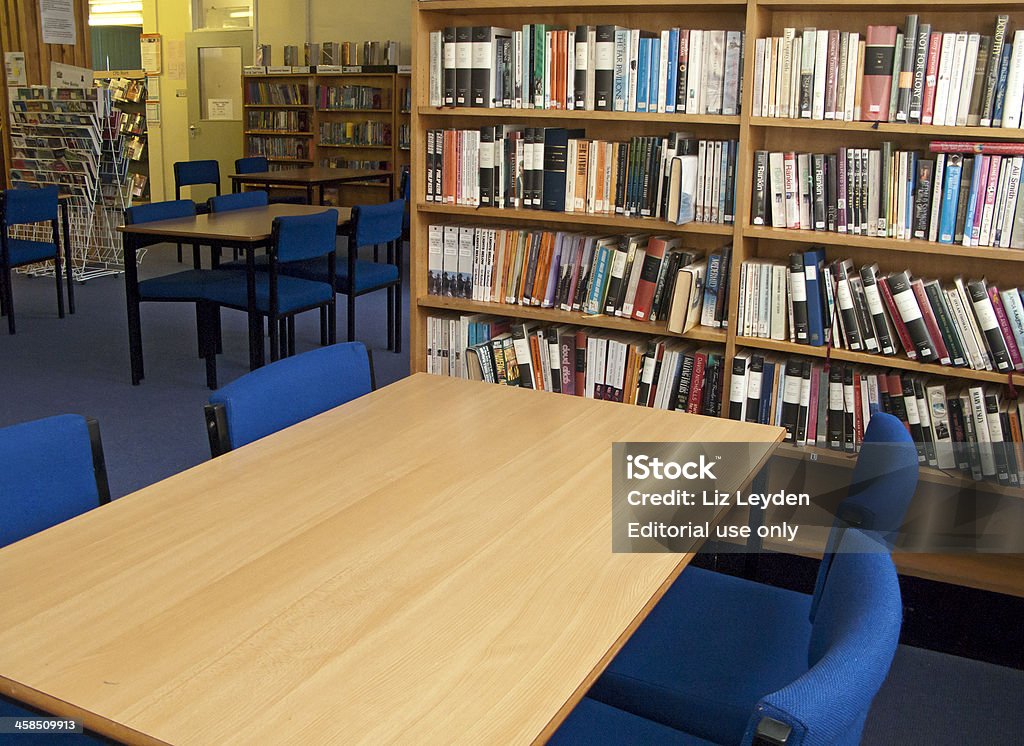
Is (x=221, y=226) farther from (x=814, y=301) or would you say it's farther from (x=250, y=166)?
(x=250, y=166)

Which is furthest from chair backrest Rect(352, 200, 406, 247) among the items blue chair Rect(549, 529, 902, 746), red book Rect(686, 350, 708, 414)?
blue chair Rect(549, 529, 902, 746)

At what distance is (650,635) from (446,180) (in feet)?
7.11

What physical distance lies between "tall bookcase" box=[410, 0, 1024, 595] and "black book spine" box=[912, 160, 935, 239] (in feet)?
0.18

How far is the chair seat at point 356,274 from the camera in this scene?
518 centimetres

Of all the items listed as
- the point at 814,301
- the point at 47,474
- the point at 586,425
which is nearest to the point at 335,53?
the point at 814,301

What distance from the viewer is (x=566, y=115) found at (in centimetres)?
325

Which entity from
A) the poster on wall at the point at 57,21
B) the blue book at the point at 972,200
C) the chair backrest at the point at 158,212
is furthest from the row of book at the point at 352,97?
the blue book at the point at 972,200

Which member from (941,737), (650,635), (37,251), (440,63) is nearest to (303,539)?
(650,635)

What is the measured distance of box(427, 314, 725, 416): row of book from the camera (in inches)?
130

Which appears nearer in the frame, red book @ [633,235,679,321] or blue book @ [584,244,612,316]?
red book @ [633,235,679,321]

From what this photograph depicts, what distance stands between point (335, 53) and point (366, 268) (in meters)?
5.68

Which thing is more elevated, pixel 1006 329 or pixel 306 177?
pixel 306 177

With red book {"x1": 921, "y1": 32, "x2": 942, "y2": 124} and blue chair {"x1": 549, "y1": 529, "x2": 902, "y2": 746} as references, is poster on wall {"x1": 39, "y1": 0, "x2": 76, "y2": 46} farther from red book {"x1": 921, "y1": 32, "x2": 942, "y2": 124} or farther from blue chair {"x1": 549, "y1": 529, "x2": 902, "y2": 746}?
blue chair {"x1": 549, "y1": 529, "x2": 902, "y2": 746}

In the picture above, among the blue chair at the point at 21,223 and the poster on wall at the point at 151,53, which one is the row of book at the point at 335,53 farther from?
the blue chair at the point at 21,223
